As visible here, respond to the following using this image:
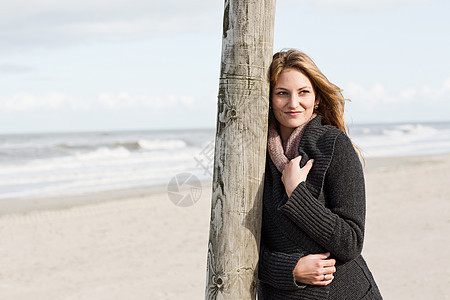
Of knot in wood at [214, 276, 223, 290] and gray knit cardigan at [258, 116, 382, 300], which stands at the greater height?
gray knit cardigan at [258, 116, 382, 300]

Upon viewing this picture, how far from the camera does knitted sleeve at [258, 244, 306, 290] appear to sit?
2.15 m

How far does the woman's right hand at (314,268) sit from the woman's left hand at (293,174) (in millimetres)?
301

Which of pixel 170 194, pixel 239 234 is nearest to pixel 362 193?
pixel 239 234

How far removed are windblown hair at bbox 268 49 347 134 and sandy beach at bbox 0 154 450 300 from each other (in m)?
3.48

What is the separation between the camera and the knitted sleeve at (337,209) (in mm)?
2074

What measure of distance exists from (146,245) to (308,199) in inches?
227

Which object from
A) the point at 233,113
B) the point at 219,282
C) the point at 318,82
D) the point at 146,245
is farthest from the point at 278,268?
the point at 146,245

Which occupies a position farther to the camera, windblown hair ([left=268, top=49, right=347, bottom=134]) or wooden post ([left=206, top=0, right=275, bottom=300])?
windblown hair ([left=268, top=49, right=347, bottom=134])

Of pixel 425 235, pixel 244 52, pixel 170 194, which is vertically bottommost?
pixel 170 194

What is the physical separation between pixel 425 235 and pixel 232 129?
6088 millimetres

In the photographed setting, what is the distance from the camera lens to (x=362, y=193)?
2.15 metres

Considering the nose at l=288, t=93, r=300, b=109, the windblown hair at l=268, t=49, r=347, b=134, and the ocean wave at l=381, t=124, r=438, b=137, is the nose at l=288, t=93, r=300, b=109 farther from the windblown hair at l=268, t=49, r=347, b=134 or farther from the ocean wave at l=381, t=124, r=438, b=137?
the ocean wave at l=381, t=124, r=438, b=137

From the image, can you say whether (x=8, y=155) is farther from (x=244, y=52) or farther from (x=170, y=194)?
(x=244, y=52)

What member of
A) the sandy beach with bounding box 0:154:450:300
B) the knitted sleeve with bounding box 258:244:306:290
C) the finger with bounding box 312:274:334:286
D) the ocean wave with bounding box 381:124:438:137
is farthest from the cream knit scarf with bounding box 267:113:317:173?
the ocean wave with bounding box 381:124:438:137
